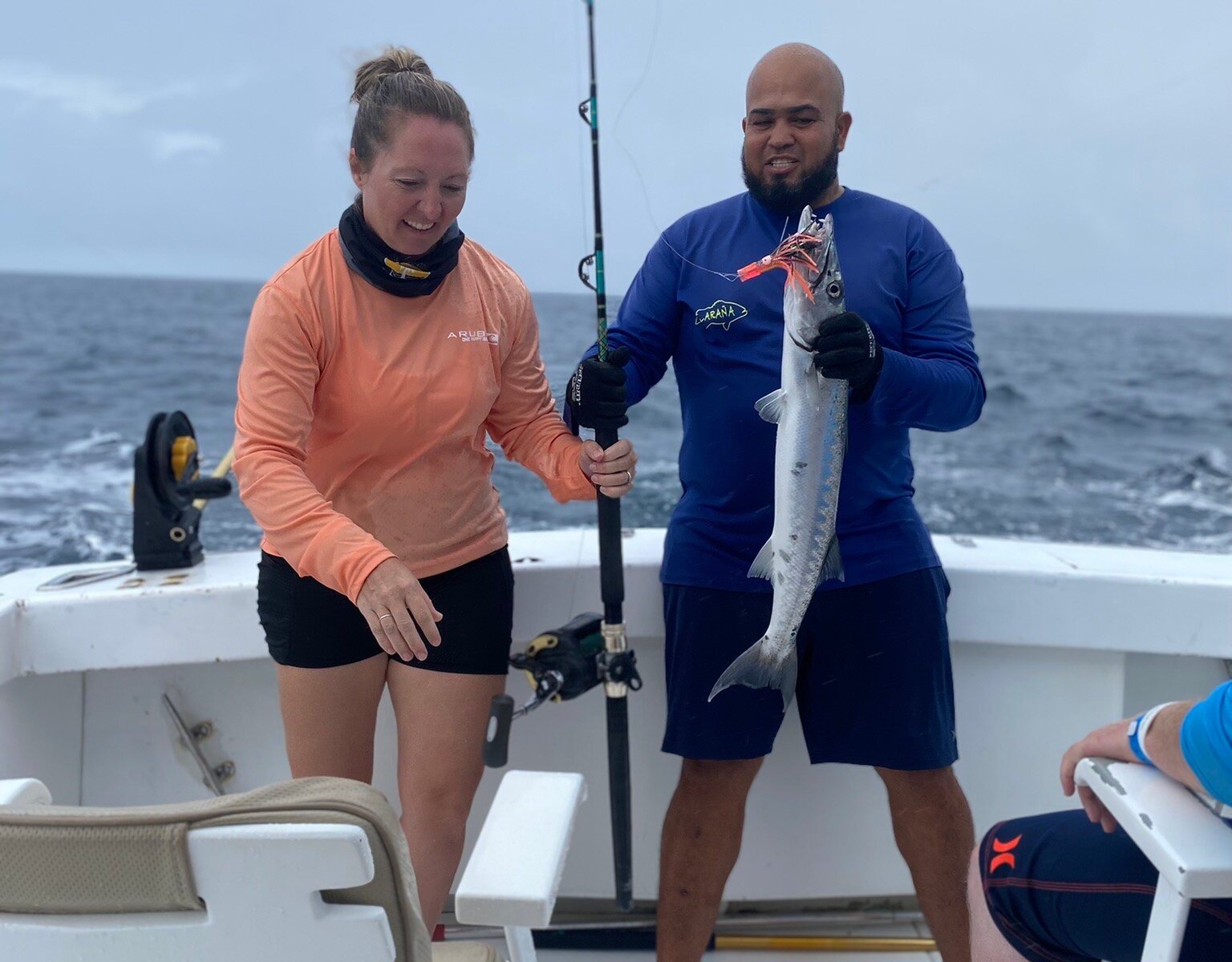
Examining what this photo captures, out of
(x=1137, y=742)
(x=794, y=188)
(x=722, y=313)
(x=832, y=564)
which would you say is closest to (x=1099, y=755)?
(x=1137, y=742)

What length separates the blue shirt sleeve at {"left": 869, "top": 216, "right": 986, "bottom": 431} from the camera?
2121mm

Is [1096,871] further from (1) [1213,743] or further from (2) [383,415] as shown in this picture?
(2) [383,415]

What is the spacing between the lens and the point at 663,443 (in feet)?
29.9

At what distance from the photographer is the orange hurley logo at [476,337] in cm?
219

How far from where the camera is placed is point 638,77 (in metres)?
2.45

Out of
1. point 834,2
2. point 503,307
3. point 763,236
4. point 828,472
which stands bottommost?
point 828,472

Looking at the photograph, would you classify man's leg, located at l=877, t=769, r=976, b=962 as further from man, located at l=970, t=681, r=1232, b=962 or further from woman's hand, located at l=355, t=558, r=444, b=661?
woman's hand, located at l=355, t=558, r=444, b=661

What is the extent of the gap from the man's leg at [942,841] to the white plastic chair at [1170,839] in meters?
0.96

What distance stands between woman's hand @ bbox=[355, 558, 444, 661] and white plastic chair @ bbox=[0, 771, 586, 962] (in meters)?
0.72

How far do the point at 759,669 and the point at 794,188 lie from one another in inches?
40.4

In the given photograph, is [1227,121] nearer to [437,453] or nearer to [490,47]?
[490,47]

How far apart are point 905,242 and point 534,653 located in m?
1.20

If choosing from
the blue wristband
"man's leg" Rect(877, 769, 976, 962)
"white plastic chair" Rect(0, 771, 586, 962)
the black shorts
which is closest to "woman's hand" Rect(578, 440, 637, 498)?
the black shorts

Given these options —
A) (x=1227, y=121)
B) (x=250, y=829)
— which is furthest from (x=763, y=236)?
(x=1227, y=121)
